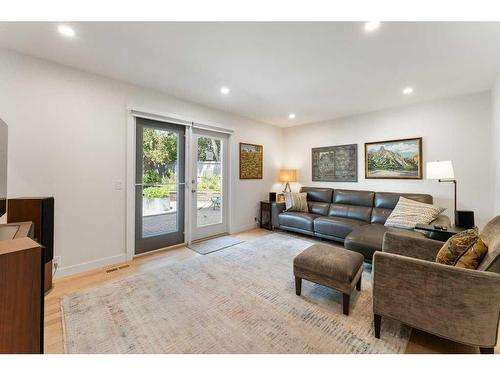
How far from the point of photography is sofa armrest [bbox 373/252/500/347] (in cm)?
119

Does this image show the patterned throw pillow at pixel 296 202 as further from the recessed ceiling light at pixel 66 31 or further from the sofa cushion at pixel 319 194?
the recessed ceiling light at pixel 66 31

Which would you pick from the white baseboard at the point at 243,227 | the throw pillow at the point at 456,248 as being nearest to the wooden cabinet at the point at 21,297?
the throw pillow at the point at 456,248

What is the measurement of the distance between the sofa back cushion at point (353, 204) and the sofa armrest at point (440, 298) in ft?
7.77

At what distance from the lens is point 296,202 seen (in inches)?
171

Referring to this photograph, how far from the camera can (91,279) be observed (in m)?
2.39

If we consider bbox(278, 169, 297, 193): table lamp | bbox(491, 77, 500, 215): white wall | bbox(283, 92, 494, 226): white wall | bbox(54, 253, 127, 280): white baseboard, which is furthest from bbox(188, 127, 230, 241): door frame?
bbox(491, 77, 500, 215): white wall

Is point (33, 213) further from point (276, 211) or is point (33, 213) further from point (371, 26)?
point (276, 211)

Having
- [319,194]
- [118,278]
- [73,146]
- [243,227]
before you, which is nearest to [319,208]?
[319,194]

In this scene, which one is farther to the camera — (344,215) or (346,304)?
(344,215)

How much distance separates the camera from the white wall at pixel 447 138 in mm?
3068

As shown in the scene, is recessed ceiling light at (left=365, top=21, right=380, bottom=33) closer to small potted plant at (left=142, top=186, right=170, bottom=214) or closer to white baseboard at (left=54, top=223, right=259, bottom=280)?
small potted plant at (left=142, top=186, right=170, bottom=214)

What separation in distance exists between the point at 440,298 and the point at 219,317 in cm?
155

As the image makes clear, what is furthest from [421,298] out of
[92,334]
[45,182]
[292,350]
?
[45,182]
